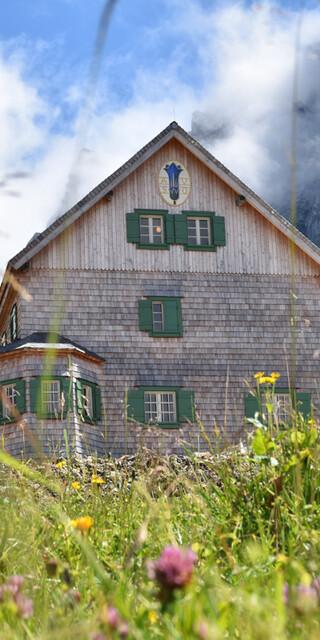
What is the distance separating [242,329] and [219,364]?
3.46 ft

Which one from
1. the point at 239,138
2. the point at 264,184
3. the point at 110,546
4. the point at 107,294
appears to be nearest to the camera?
the point at 110,546

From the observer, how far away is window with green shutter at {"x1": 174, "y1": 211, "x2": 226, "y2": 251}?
1094 inches

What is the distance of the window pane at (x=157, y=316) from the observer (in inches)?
1078

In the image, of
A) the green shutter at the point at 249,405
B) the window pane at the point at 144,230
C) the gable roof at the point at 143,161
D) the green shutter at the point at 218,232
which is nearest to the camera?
the gable roof at the point at 143,161

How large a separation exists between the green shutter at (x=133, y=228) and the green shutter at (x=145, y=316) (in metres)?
1.51

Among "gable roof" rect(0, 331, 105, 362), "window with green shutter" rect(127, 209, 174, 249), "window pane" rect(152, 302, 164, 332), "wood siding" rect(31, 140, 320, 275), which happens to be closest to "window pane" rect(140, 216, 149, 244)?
"window with green shutter" rect(127, 209, 174, 249)

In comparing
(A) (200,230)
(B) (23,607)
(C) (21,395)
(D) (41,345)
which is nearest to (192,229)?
(A) (200,230)

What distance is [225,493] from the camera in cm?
510

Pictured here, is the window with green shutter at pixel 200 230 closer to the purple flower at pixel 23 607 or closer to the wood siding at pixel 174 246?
the wood siding at pixel 174 246

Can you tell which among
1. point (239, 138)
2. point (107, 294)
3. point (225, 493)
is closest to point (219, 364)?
point (107, 294)

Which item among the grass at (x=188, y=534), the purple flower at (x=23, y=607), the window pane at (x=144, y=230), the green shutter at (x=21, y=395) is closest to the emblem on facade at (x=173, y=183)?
the window pane at (x=144, y=230)

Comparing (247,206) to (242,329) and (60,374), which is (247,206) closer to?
(242,329)

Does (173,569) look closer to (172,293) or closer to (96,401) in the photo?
(96,401)

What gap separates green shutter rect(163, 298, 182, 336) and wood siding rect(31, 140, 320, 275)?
0.85m
